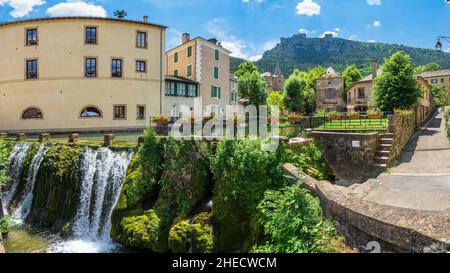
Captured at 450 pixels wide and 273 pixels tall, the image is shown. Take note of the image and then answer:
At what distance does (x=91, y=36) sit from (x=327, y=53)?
170324 mm

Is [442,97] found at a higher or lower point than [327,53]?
lower

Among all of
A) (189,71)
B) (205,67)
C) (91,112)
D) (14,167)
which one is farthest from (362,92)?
(14,167)

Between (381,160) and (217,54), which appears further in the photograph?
(217,54)

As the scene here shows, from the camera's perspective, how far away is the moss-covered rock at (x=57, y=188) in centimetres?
1547

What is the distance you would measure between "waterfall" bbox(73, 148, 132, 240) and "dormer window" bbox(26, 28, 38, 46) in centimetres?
1679

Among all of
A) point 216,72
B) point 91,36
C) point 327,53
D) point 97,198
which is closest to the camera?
point 97,198

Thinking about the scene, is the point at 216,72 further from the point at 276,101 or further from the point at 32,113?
the point at 32,113

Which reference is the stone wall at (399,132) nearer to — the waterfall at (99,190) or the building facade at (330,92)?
the waterfall at (99,190)

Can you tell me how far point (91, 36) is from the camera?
2711 centimetres

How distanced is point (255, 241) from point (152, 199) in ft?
19.3

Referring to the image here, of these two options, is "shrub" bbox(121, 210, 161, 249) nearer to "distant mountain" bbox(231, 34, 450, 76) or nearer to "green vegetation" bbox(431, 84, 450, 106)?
"green vegetation" bbox(431, 84, 450, 106)
